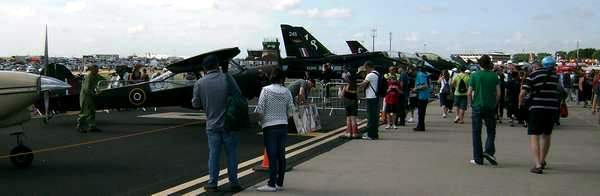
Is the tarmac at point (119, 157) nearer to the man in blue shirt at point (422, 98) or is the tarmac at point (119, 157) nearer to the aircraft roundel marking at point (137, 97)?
the aircraft roundel marking at point (137, 97)

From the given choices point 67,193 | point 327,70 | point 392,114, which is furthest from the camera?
point 327,70

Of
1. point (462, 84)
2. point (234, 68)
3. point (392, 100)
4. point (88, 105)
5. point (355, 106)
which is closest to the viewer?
point (355, 106)

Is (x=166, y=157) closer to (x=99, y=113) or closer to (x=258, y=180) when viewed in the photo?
(x=258, y=180)

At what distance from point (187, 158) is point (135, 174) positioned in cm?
162

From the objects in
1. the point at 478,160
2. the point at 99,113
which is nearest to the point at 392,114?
the point at 478,160

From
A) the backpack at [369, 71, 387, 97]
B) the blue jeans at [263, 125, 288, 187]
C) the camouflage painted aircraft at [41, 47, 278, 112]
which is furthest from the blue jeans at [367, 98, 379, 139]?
the blue jeans at [263, 125, 288, 187]

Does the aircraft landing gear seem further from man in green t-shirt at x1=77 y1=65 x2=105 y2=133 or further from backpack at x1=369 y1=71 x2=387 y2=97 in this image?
backpack at x1=369 y1=71 x2=387 y2=97

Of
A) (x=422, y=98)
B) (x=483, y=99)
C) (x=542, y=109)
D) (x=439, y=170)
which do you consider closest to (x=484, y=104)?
(x=483, y=99)

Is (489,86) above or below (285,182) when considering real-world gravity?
above

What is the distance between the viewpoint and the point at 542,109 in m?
8.20

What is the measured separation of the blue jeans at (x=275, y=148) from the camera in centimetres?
693

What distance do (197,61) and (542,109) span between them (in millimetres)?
8723

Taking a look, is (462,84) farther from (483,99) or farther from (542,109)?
(542,109)

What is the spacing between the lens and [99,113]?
19.4 m
